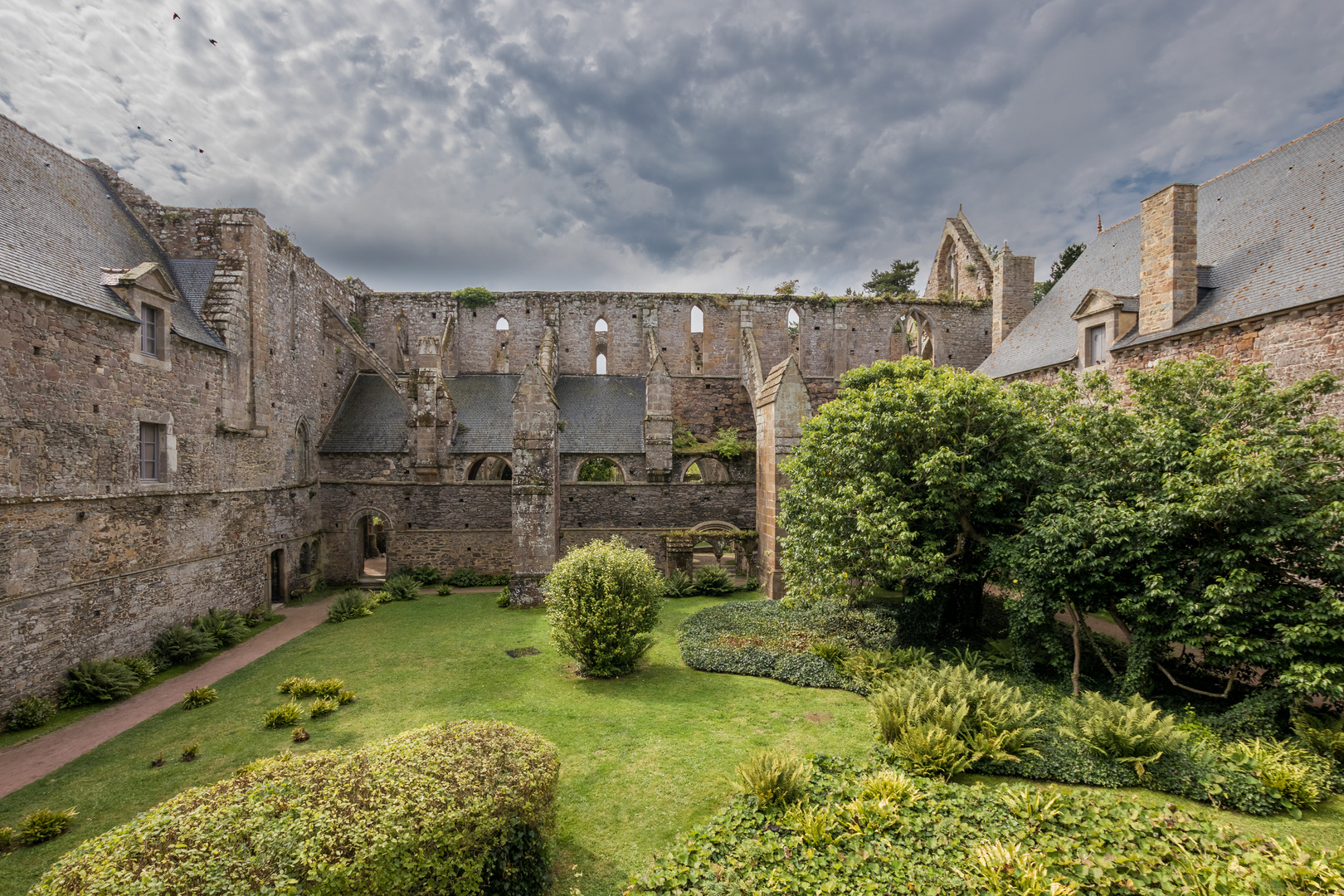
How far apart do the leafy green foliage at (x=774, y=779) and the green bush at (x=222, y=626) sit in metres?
14.6

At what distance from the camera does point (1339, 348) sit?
34.9 feet

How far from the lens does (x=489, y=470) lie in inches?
949

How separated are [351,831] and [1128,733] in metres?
9.28

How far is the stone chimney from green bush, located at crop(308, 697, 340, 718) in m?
20.6

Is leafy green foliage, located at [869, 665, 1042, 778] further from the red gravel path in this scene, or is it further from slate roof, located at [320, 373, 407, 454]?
slate roof, located at [320, 373, 407, 454]

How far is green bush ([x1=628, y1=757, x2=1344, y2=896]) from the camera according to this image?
5.32m

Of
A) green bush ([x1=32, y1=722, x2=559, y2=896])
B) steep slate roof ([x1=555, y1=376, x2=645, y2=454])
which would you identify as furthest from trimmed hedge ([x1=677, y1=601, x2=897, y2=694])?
steep slate roof ([x1=555, y1=376, x2=645, y2=454])

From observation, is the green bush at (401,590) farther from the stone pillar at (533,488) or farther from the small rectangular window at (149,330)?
the small rectangular window at (149,330)

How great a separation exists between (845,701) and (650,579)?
14.8ft

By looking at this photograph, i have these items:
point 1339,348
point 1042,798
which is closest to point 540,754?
point 1042,798

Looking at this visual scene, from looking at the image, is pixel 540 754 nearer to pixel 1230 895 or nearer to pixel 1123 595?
pixel 1230 895

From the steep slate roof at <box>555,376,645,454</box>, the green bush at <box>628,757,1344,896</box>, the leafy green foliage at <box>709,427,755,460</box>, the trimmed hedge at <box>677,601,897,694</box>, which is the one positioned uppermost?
the steep slate roof at <box>555,376,645,454</box>

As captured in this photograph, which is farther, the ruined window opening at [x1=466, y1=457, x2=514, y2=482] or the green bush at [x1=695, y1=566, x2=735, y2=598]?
the ruined window opening at [x1=466, y1=457, x2=514, y2=482]

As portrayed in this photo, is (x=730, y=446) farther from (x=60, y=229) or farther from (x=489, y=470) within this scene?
(x=60, y=229)
